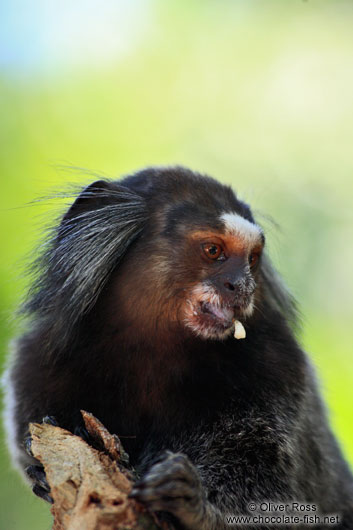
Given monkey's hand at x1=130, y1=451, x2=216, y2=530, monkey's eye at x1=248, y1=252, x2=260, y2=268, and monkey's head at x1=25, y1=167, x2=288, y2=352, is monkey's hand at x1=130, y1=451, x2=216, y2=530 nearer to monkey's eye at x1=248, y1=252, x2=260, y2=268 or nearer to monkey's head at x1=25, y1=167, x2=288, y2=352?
monkey's head at x1=25, y1=167, x2=288, y2=352

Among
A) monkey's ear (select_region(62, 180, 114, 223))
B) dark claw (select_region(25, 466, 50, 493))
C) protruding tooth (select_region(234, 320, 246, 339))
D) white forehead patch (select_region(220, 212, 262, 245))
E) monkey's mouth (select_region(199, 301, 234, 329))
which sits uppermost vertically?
monkey's ear (select_region(62, 180, 114, 223))

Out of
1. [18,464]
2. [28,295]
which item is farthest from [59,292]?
[18,464]

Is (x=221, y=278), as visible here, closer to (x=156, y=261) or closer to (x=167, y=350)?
(x=156, y=261)

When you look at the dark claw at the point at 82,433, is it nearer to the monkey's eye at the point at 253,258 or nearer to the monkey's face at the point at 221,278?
the monkey's face at the point at 221,278

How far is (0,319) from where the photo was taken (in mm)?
5031

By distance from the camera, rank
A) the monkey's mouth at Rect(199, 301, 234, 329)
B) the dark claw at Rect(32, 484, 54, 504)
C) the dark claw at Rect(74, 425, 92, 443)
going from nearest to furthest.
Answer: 1. the dark claw at Rect(74, 425, 92, 443)
2. the dark claw at Rect(32, 484, 54, 504)
3. the monkey's mouth at Rect(199, 301, 234, 329)

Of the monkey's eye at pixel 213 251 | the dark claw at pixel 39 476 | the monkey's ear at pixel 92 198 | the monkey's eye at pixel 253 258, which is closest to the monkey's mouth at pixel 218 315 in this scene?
the monkey's eye at pixel 213 251

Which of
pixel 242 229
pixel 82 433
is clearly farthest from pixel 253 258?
pixel 82 433

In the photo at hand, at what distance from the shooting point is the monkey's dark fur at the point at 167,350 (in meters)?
3.84

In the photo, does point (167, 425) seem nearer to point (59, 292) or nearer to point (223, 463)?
point (223, 463)

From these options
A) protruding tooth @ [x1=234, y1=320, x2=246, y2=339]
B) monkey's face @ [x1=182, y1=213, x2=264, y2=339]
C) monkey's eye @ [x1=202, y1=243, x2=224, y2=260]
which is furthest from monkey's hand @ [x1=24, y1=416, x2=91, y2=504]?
monkey's eye @ [x1=202, y1=243, x2=224, y2=260]

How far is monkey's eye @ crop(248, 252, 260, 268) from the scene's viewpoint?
4160mm

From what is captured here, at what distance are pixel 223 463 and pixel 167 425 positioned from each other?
453mm

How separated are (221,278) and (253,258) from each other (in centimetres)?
37
